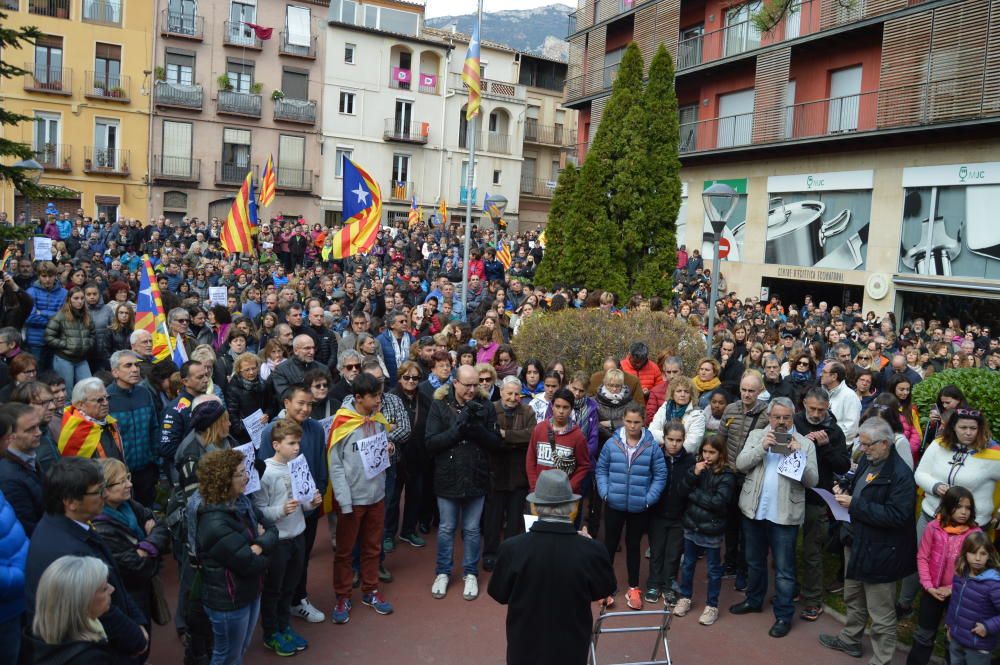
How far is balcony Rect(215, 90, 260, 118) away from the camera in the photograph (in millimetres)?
38469

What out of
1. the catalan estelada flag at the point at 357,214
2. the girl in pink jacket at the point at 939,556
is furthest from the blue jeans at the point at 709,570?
the catalan estelada flag at the point at 357,214

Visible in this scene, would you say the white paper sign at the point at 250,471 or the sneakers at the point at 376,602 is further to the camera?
the sneakers at the point at 376,602

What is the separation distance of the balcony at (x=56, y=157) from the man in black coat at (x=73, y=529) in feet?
118

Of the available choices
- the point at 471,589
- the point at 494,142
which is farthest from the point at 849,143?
the point at 494,142

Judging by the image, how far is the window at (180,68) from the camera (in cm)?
3734

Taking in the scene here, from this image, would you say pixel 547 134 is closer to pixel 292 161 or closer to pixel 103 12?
pixel 292 161

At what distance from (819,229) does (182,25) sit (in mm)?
29705

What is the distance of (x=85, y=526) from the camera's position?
13.8 ft

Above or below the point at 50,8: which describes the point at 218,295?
below

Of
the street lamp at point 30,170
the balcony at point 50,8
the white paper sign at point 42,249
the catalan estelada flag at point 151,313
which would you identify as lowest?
the catalan estelada flag at point 151,313

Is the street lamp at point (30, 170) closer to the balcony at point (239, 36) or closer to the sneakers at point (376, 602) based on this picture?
the sneakers at point (376, 602)

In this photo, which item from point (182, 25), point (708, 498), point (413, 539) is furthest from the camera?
point (182, 25)

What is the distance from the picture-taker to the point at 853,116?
24.1 metres

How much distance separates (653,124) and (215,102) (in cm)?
2721
